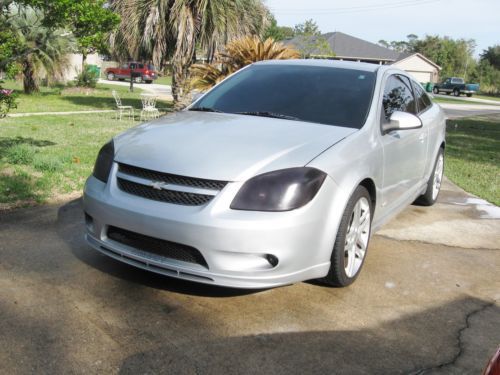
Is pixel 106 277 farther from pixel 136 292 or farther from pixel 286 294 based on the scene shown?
pixel 286 294

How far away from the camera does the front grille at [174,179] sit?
3.18m

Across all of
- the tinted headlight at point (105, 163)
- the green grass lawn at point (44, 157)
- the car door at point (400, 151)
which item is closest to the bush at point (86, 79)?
the green grass lawn at point (44, 157)

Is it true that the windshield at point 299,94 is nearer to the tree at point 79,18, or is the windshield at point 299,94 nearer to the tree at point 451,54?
the tree at point 79,18

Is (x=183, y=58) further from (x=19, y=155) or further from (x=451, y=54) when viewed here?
(x=451, y=54)

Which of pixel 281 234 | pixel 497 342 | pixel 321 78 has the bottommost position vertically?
pixel 497 342

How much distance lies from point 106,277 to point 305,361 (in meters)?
1.68

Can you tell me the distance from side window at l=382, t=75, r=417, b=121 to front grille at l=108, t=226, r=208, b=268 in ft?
6.90

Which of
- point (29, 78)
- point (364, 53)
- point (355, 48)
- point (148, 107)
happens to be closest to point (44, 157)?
point (148, 107)

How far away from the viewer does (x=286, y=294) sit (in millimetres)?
3701

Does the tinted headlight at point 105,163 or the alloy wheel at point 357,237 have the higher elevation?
the tinted headlight at point 105,163

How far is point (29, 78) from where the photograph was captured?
69.7 ft

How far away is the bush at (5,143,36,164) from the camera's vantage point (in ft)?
22.9

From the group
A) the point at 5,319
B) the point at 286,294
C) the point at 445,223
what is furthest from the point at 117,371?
the point at 445,223

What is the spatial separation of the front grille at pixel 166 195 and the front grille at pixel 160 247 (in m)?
0.25
